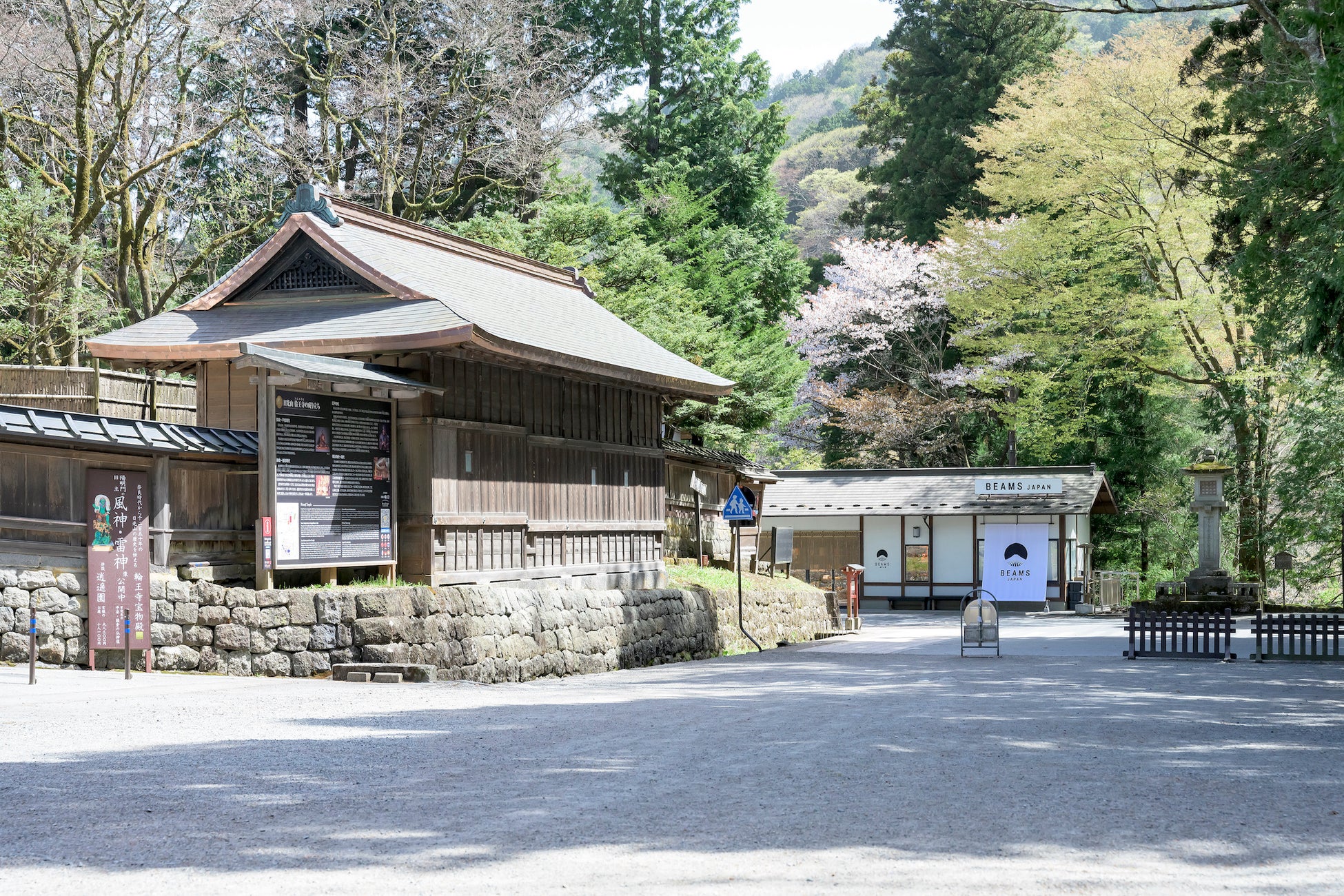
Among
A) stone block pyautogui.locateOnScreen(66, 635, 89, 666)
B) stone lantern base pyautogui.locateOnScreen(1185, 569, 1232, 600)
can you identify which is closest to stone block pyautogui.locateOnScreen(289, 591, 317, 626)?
stone block pyautogui.locateOnScreen(66, 635, 89, 666)

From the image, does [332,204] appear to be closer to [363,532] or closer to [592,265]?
[363,532]

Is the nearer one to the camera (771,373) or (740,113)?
(771,373)

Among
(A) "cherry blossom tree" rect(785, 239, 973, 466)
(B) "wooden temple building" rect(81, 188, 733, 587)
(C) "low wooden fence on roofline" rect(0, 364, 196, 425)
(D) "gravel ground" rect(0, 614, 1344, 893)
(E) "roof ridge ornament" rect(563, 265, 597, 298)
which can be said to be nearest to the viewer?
(D) "gravel ground" rect(0, 614, 1344, 893)

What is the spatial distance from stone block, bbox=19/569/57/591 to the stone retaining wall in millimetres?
11

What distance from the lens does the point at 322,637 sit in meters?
14.2

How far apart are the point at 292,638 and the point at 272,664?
0.37m

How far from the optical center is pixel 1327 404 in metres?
27.6

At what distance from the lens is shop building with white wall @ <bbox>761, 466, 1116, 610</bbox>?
35.6 meters

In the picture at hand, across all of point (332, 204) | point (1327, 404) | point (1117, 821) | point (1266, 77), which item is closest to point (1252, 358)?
point (1327, 404)

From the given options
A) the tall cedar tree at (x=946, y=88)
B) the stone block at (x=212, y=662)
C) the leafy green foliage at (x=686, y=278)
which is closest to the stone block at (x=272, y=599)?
the stone block at (x=212, y=662)

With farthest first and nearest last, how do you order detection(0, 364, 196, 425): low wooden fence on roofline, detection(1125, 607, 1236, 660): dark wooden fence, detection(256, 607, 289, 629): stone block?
detection(1125, 607, 1236, 660): dark wooden fence → detection(0, 364, 196, 425): low wooden fence on roofline → detection(256, 607, 289, 629): stone block

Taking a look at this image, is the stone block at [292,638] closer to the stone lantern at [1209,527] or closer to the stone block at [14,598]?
the stone block at [14,598]

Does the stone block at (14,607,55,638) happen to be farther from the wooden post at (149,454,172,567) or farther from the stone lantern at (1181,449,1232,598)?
the stone lantern at (1181,449,1232,598)

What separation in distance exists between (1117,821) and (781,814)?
189 centimetres
